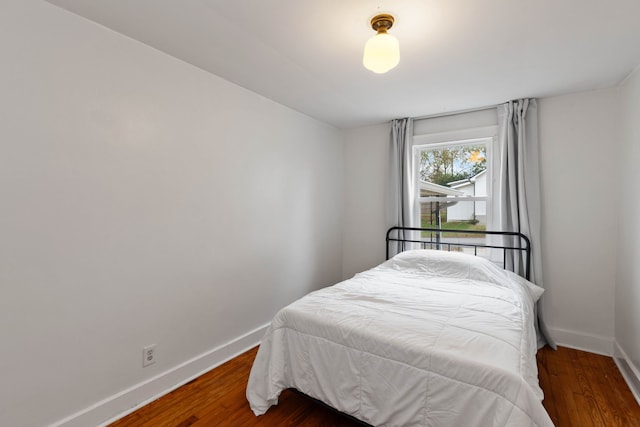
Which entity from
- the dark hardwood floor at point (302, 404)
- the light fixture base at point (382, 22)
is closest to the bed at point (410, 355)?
the dark hardwood floor at point (302, 404)

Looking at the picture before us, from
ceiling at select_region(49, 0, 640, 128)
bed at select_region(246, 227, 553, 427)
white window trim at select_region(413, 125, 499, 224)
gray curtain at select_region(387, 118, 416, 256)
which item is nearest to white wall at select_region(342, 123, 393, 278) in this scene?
gray curtain at select_region(387, 118, 416, 256)

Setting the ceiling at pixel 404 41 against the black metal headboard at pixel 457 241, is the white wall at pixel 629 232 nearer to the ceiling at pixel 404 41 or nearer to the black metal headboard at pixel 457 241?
the ceiling at pixel 404 41

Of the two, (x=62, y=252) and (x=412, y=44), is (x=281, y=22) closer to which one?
(x=412, y=44)

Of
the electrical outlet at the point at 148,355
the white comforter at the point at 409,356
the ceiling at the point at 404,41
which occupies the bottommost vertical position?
the electrical outlet at the point at 148,355

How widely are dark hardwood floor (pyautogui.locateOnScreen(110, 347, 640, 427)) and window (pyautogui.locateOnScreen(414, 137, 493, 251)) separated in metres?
1.49

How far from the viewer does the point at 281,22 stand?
170 centimetres

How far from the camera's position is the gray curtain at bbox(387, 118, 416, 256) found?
140 inches

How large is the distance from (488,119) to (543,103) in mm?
469

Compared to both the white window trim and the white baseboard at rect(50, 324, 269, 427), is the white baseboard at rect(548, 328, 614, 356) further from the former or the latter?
the white baseboard at rect(50, 324, 269, 427)

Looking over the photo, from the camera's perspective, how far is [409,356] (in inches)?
58.7

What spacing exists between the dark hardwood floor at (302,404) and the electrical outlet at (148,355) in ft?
0.84

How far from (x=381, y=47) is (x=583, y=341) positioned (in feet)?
10.2

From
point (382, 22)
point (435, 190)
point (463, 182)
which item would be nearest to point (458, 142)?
point (463, 182)

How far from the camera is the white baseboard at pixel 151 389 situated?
1729mm
